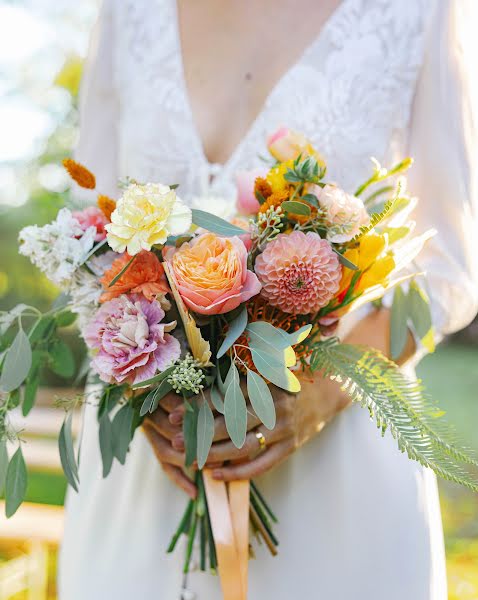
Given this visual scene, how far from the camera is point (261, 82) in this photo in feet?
5.65

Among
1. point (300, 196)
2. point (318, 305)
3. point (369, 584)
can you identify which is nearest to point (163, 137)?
point (300, 196)

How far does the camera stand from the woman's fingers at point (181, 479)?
4.46 feet

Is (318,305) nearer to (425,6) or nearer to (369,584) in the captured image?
(369,584)

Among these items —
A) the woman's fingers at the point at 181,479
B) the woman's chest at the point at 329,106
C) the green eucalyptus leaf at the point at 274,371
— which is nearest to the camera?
the green eucalyptus leaf at the point at 274,371

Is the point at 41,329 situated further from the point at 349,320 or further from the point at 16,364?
the point at 349,320

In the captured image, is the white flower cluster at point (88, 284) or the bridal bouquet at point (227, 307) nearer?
the bridal bouquet at point (227, 307)

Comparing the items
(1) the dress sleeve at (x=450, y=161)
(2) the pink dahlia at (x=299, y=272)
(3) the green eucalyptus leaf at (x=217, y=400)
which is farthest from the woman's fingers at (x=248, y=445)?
(1) the dress sleeve at (x=450, y=161)

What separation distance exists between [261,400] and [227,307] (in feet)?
0.54

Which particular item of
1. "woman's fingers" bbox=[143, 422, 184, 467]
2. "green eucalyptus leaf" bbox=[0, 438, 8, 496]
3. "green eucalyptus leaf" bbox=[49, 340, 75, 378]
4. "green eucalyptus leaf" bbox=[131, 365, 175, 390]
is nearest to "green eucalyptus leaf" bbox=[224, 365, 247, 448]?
"green eucalyptus leaf" bbox=[131, 365, 175, 390]

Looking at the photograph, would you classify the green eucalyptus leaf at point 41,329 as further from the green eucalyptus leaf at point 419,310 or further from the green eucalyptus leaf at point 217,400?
the green eucalyptus leaf at point 419,310

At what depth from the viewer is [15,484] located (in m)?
1.22

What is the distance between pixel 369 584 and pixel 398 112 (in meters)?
1.01

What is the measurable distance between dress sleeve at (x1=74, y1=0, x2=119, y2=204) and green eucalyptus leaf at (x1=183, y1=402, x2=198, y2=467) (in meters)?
0.90

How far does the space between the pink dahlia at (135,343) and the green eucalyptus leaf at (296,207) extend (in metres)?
0.26
